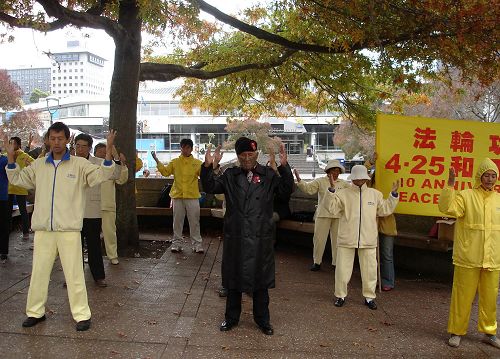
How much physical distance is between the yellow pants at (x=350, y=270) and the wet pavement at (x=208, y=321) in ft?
0.72

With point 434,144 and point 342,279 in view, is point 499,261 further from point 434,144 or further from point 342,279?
point 434,144

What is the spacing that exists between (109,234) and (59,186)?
2.73m

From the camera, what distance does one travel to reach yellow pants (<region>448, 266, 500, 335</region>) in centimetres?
448

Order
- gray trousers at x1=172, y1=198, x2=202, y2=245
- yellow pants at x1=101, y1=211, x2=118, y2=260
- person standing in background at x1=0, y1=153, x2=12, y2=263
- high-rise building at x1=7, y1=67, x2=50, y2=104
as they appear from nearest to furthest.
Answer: person standing in background at x1=0, y1=153, x2=12, y2=263 < yellow pants at x1=101, y1=211, x2=118, y2=260 < gray trousers at x1=172, y1=198, x2=202, y2=245 < high-rise building at x1=7, y1=67, x2=50, y2=104

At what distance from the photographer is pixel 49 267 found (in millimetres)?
4387

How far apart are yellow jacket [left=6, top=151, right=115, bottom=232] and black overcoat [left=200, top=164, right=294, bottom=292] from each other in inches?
43.7

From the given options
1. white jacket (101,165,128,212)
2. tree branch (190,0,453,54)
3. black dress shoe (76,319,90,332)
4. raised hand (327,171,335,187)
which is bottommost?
black dress shoe (76,319,90,332)

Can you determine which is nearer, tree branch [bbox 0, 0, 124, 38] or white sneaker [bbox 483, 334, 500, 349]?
white sneaker [bbox 483, 334, 500, 349]

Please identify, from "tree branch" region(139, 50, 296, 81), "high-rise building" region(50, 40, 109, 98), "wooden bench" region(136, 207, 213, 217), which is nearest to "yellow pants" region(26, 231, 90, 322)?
"tree branch" region(139, 50, 296, 81)

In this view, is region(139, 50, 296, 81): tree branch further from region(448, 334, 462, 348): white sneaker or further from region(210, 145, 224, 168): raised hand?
region(448, 334, 462, 348): white sneaker

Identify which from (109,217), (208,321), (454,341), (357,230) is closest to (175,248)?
(109,217)

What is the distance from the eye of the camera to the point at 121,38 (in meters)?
7.50

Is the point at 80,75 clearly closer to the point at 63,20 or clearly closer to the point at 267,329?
the point at 63,20

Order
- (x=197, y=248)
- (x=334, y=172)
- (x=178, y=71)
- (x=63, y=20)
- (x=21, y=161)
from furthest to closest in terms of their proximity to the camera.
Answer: (x=178, y=71), (x=197, y=248), (x=21, y=161), (x=63, y=20), (x=334, y=172)
